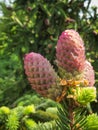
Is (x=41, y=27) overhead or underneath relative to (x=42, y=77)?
overhead

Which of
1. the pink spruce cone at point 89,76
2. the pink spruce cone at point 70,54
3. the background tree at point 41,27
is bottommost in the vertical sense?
the pink spruce cone at point 89,76

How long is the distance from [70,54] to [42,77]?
0.13 m

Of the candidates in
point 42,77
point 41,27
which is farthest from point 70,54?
point 41,27

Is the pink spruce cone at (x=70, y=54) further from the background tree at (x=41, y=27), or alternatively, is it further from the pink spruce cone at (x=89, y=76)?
the background tree at (x=41, y=27)

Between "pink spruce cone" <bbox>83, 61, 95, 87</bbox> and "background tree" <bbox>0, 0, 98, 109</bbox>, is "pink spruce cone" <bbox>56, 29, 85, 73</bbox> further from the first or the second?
"background tree" <bbox>0, 0, 98, 109</bbox>

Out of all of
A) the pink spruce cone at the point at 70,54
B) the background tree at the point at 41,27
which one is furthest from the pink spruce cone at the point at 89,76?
the background tree at the point at 41,27

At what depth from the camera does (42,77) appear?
1.48m

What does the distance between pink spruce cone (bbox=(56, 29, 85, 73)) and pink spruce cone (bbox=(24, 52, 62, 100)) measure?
0.18 feet

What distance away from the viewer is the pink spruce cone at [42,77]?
4.86 feet

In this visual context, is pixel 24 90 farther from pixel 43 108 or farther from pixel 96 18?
pixel 43 108

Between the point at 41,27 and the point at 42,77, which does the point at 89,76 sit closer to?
the point at 42,77

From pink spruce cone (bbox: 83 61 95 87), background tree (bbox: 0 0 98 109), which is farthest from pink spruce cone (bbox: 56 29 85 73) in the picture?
background tree (bbox: 0 0 98 109)

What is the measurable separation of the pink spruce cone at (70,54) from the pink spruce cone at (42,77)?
0.18 ft

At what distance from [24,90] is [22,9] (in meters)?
1.52
